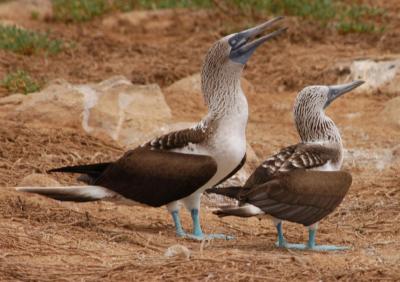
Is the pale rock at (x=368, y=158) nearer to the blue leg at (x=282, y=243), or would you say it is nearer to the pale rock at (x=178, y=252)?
the blue leg at (x=282, y=243)

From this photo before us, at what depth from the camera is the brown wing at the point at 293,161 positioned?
872 centimetres

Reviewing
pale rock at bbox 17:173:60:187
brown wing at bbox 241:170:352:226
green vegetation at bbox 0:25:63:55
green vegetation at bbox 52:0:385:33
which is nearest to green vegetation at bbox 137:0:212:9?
green vegetation at bbox 52:0:385:33

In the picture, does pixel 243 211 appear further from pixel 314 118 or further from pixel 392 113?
pixel 392 113

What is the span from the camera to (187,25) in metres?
19.9

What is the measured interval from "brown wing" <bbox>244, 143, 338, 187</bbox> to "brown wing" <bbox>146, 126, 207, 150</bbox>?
2.02ft

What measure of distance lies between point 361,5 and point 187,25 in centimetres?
316

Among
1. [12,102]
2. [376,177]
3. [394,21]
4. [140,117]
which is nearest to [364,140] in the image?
[376,177]

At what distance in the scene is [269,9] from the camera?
2003 centimetres

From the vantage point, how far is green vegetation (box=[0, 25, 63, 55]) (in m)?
17.2

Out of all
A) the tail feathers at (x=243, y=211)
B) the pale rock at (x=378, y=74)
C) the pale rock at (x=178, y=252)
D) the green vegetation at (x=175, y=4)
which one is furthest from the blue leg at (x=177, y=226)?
the green vegetation at (x=175, y=4)

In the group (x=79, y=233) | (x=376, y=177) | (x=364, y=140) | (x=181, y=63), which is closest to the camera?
(x=79, y=233)

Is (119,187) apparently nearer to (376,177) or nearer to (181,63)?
(376,177)

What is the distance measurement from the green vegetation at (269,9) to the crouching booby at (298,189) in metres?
10.0

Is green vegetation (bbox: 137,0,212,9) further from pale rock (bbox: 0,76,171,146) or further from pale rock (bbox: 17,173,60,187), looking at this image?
pale rock (bbox: 17,173,60,187)
